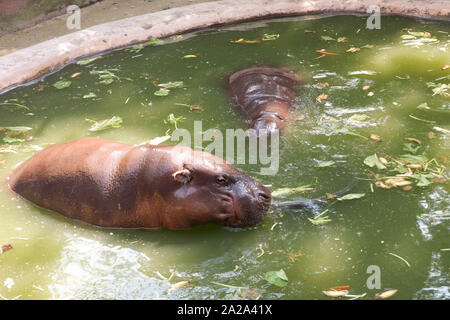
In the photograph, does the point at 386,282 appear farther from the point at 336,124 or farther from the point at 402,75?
the point at 402,75

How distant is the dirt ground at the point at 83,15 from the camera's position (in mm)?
9164

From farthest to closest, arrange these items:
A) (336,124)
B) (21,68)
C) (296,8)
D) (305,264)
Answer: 1. (296,8)
2. (21,68)
3. (336,124)
4. (305,264)

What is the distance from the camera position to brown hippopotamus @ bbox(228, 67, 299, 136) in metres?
5.58

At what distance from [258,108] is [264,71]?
3.09 feet

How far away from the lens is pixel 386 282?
355 cm

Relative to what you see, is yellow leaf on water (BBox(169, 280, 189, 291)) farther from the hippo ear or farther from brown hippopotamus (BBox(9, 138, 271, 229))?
the hippo ear

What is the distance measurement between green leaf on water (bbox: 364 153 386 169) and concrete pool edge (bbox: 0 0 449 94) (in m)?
4.16

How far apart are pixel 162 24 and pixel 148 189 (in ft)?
16.0

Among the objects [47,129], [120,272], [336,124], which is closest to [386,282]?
[120,272]

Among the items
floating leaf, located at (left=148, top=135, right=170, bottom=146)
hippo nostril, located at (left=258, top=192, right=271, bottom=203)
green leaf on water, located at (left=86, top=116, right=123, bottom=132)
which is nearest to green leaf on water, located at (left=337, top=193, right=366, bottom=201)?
hippo nostril, located at (left=258, top=192, right=271, bottom=203)

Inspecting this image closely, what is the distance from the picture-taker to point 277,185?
15.2 feet

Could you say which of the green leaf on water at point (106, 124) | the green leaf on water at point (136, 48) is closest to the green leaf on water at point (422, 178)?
the green leaf on water at point (106, 124)

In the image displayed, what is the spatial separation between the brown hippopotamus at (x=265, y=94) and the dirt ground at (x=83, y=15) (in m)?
3.78

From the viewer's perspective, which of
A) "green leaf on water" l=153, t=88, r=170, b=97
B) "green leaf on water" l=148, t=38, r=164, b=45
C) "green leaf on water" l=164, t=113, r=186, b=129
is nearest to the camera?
"green leaf on water" l=164, t=113, r=186, b=129
